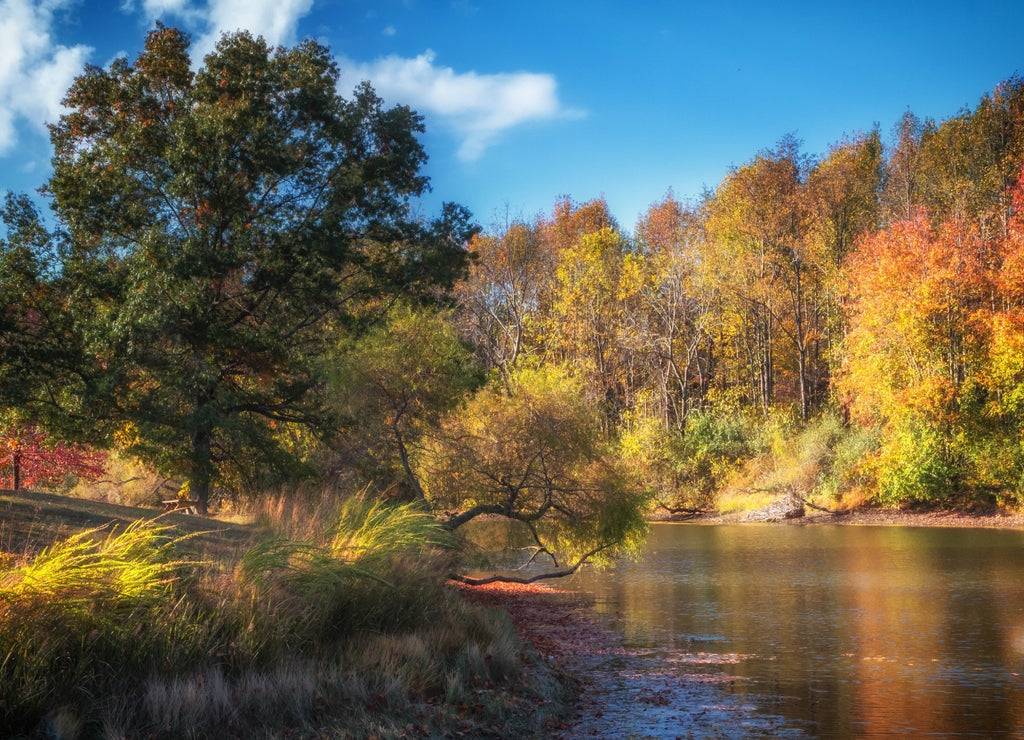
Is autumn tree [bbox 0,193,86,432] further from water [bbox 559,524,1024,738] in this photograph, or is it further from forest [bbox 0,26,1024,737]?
water [bbox 559,524,1024,738]

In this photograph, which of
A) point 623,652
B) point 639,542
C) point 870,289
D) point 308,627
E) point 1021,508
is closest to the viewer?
point 308,627

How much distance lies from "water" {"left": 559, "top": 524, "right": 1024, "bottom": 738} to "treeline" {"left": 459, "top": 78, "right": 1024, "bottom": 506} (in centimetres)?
766

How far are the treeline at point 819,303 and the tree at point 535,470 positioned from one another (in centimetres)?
1440

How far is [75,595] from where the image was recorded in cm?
874

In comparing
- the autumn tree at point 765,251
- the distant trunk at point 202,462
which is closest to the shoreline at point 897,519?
the autumn tree at point 765,251

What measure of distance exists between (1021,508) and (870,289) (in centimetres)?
1158

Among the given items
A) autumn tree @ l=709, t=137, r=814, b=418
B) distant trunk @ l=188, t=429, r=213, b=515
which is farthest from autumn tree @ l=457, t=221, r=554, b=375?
distant trunk @ l=188, t=429, r=213, b=515

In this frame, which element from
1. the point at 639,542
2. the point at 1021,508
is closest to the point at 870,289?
the point at 1021,508

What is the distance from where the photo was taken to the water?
1221 centimetres

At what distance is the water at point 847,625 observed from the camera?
12211 millimetres

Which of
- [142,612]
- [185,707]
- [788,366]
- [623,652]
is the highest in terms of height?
→ [788,366]

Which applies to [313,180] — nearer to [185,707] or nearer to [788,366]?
[185,707]

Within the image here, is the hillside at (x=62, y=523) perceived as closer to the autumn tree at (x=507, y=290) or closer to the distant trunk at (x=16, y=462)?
the distant trunk at (x=16, y=462)

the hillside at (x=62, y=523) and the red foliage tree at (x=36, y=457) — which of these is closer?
the hillside at (x=62, y=523)
